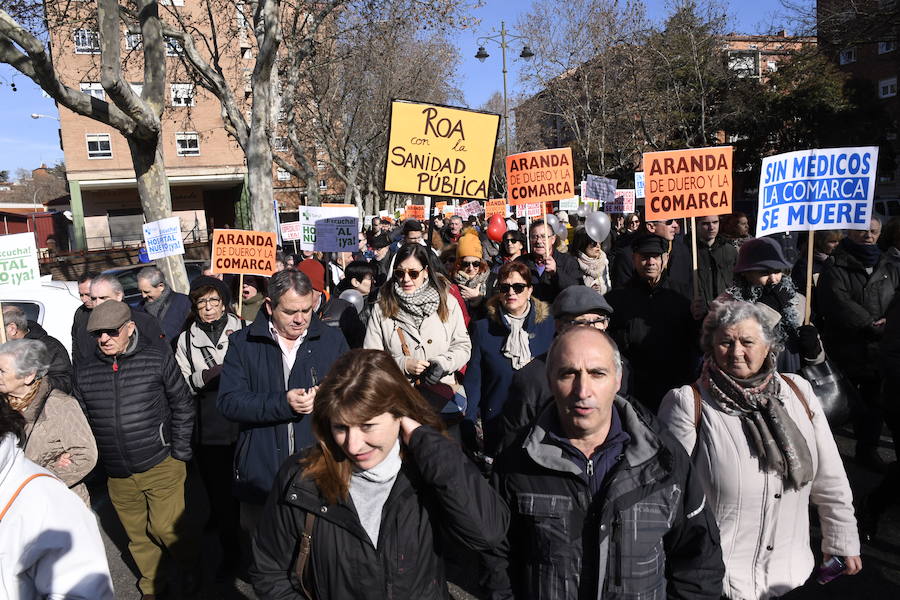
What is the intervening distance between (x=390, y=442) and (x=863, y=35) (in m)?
15.4

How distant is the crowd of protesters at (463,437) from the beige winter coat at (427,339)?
0.05 feet

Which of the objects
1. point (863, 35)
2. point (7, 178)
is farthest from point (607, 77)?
point (7, 178)

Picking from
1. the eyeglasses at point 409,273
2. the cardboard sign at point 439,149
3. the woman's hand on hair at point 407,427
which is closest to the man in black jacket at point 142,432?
the eyeglasses at point 409,273

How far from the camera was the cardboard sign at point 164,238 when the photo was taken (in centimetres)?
852

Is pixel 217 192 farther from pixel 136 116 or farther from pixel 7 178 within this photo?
pixel 7 178

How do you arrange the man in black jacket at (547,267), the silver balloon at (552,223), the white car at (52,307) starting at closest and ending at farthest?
the man in black jacket at (547,267) < the white car at (52,307) < the silver balloon at (552,223)

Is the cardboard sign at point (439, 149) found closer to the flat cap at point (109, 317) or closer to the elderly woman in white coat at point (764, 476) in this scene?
the flat cap at point (109, 317)

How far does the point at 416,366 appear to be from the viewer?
12.8 ft

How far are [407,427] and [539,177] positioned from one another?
621 centimetres

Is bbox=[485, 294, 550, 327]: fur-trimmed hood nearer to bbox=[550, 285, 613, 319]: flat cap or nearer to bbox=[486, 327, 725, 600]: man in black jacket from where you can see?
bbox=[550, 285, 613, 319]: flat cap

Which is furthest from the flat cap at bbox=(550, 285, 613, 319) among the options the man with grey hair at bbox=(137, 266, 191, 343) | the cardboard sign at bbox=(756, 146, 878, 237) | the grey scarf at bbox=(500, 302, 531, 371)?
the man with grey hair at bbox=(137, 266, 191, 343)

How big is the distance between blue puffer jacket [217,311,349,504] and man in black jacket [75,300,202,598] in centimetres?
64

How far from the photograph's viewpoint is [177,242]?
28.4 feet

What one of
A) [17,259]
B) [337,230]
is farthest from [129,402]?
[337,230]
